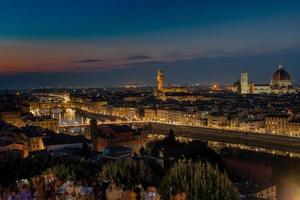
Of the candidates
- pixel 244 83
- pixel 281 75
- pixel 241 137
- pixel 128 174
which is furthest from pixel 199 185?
pixel 244 83

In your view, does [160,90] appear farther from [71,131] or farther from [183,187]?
[183,187]

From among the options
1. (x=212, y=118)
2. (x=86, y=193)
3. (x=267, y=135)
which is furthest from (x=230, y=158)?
(x=212, y=118)

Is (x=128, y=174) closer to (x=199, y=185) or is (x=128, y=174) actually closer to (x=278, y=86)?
(x=199, y=185)

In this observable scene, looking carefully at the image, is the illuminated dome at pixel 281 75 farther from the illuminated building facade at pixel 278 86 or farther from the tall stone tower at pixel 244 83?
the tall stone tower at pixel 244 83

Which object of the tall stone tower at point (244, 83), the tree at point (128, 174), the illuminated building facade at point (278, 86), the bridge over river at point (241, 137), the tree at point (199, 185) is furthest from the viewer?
the tall stone tower at point (244, 83)

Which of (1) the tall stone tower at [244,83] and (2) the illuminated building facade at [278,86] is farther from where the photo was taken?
(1) the tall stone tower at [244,83]

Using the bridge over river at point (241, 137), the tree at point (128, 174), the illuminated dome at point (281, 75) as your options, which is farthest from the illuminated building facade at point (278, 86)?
the tree at point (128, 174)
